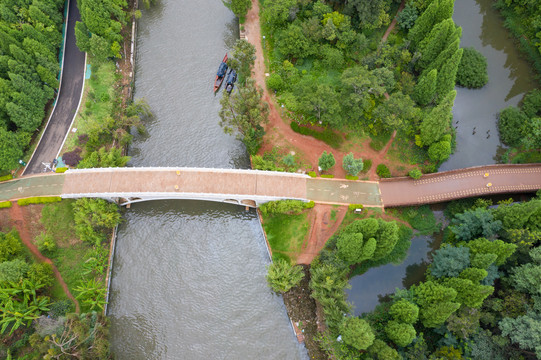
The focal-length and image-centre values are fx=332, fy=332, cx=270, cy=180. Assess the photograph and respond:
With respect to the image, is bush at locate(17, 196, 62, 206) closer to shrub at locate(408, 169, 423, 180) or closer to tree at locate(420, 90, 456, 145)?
shrub at locate(408, 169, 423, 180)

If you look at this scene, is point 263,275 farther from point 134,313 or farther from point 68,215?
point 68,215

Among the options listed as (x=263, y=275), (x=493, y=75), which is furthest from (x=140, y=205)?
(x=493, y=75)

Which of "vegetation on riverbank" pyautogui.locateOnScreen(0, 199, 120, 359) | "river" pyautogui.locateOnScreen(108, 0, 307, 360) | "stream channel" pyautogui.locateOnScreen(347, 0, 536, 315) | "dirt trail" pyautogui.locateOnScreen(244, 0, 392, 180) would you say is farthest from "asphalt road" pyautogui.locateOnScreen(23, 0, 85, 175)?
"stream channel" pyautogui.locateOnScreen(347, 0, 536, 315)

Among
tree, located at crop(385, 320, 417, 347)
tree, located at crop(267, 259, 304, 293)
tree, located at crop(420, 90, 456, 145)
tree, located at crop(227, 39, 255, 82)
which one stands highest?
tree, located at crop(227, 39, 255, 82)

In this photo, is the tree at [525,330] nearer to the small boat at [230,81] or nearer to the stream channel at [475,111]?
the stream channel at [475,111]

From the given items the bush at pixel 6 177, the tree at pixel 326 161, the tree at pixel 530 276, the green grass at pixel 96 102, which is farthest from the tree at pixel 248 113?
the tree at pixel 530 276

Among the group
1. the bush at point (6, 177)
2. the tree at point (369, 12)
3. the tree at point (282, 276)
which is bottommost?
the tree at point (282, 276)

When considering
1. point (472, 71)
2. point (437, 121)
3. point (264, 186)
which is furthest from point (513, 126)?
point (264, 186)

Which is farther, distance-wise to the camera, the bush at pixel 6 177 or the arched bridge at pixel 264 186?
the bush at pixel 6 177
